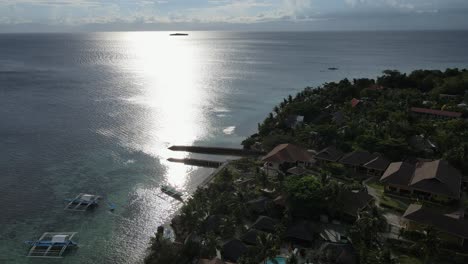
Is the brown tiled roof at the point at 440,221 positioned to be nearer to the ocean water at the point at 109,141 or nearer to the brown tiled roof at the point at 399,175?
the brown tiled roof at the point at 399,175

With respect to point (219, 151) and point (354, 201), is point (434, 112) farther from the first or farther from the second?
point (219, 151)

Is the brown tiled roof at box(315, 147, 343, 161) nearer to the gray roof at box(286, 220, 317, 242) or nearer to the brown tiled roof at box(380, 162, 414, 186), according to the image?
the brown tiled roof at box(380, 162, 414, 186)

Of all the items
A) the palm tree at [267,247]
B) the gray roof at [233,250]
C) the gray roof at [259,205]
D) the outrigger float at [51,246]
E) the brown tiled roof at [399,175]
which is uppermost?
the brown tiled roof at [399,175]

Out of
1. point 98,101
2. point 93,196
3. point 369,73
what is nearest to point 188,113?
point 98,101

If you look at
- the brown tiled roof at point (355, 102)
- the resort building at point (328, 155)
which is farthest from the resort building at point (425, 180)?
the brown tiled roof at point (355, 102)

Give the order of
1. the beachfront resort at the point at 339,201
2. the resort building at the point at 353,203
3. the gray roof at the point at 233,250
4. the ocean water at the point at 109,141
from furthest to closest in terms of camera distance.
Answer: the ocean water at the point at 109,141 < the resort building at the point at 353,203 < the gray roof at the point at 233,250 < the beachfront resort at the point at 339,201

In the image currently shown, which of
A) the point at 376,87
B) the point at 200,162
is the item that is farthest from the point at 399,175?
the point at 376,87

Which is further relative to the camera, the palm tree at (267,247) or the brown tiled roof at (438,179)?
the brown tiled roof at (438,179)

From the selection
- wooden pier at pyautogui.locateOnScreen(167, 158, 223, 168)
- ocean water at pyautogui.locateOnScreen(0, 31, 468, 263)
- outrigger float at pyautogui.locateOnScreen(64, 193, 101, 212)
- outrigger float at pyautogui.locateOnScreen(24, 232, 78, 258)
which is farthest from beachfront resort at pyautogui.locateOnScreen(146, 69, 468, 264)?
outrigger float at pyautogui.locateOnScreen(64, 193, 101, 212)
